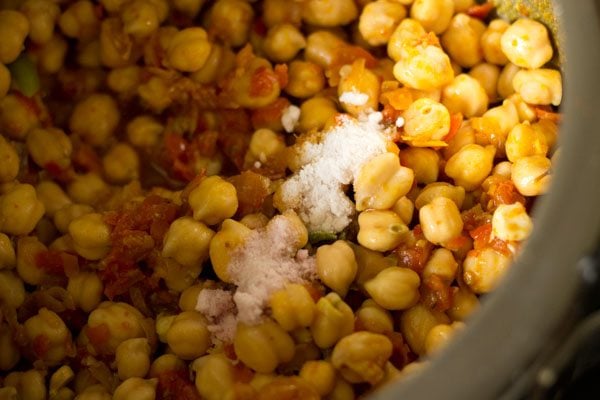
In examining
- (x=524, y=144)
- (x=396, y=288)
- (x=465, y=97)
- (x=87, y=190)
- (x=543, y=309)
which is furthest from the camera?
(x=87, y=190)

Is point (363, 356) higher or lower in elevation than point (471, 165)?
lower

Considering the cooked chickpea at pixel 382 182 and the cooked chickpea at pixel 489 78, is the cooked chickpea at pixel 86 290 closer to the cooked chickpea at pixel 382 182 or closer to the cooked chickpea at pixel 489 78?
the cooked chickpea at pixel 382 182

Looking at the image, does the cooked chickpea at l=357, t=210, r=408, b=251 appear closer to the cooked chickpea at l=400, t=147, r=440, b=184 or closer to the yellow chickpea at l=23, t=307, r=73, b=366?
the cooked chickpea at l=400, t=147, r=440, b=184

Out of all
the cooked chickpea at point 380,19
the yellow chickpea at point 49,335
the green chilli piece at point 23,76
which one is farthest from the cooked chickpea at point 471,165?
the green chilli piece at point 23,76

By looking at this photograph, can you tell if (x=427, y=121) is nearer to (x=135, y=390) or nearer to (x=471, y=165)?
(x=471, y=165)

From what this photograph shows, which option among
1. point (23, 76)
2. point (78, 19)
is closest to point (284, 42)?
point (78, 19)

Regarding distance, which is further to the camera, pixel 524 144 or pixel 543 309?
pixel 524 144
